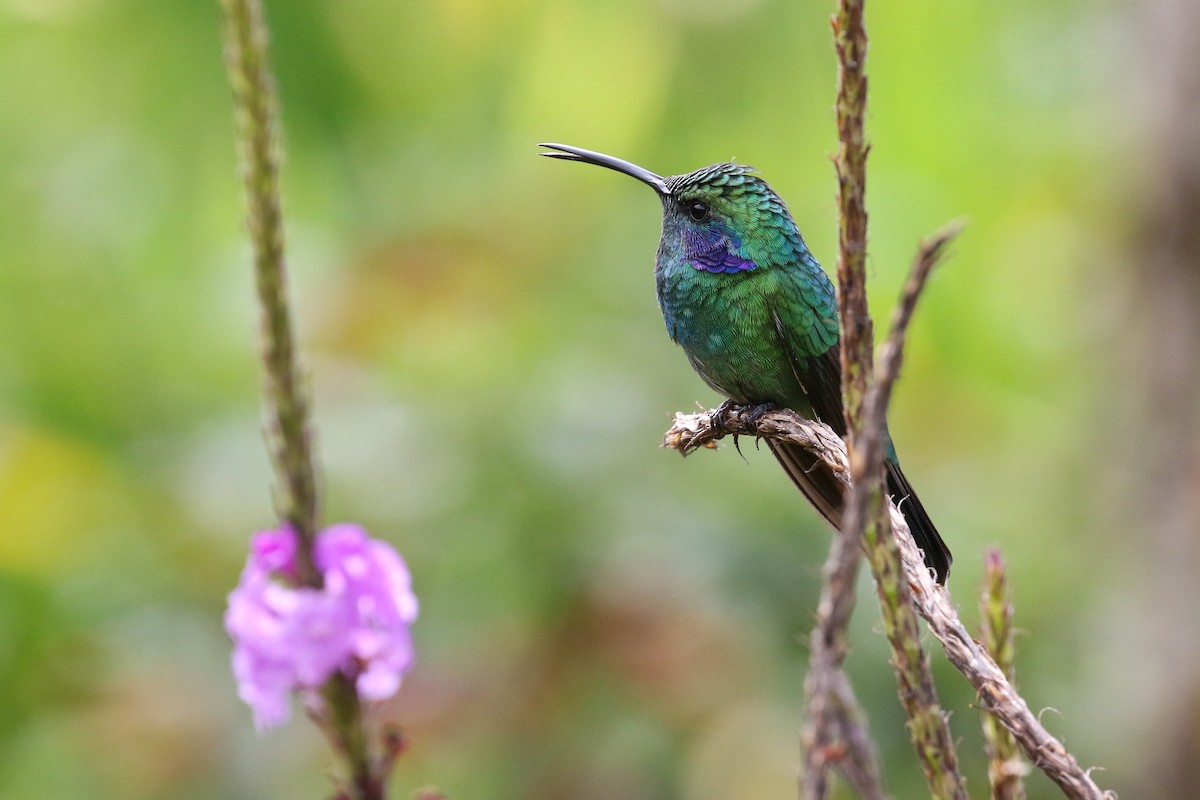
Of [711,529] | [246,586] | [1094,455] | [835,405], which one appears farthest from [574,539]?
[246,586]

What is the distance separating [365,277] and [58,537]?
1.58 m

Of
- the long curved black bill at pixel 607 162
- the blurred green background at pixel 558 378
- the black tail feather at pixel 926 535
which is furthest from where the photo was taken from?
the blurred green background at pixel 558 378

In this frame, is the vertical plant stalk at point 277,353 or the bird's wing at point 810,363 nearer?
the vertical plant stalk at point 277,353

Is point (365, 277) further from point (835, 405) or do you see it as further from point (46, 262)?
point (835, 405)

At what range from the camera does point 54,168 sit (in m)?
6.19

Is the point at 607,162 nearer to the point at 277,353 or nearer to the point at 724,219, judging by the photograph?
the point at 724,219

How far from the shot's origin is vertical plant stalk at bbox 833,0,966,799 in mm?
1254

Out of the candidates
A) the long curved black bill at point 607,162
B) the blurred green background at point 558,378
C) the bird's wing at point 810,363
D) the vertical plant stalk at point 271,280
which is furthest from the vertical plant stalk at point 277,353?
the blurred green background at point 558,378

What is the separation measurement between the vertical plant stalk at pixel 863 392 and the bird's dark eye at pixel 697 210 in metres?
2.29

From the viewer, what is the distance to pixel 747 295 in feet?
11.7

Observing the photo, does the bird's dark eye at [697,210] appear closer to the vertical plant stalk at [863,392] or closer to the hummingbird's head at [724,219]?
the hummingbird's head at [724,219]

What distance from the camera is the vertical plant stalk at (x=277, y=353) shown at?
2.83 feet

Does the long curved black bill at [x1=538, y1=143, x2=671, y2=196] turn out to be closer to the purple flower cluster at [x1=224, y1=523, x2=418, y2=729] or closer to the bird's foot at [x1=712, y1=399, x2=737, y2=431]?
the bird's foot at [x1=712, y1=399, x2=737, y2=431]

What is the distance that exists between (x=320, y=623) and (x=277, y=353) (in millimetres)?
196
